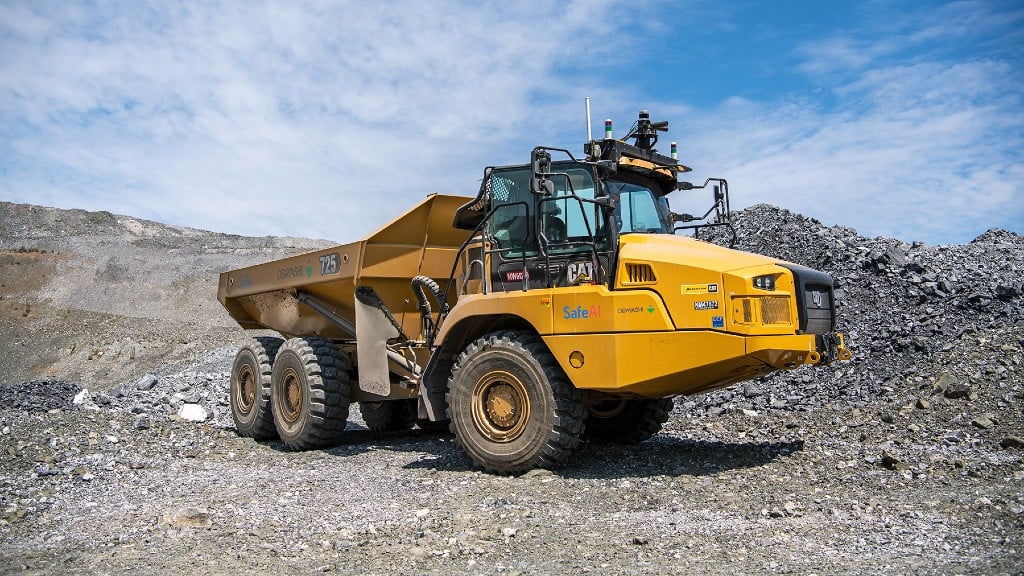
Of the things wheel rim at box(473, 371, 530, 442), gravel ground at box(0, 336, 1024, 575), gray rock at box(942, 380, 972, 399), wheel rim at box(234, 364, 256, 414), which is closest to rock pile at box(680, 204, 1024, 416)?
gray rock at box(942, 380, 972, 399)

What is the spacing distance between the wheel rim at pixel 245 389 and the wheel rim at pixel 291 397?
0.85 m

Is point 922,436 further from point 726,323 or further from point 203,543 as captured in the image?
point 203,543

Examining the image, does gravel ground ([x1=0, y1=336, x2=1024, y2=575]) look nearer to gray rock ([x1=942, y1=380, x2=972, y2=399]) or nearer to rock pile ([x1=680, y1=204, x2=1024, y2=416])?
gray rock ([x1=942, y1=380, x2=972, y2=399])

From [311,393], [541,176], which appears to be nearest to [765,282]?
[541,176]

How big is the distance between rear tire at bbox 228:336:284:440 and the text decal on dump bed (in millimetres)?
1503

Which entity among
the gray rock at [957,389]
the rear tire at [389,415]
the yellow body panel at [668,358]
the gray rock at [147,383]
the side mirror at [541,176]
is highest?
the side mirror at [541,176]

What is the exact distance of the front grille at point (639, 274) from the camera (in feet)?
19.5

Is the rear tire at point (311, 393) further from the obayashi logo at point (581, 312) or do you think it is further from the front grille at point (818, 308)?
the front grille at point (818, 308)

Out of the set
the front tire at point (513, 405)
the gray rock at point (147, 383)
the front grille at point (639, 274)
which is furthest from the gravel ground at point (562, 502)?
the gray rock at point (147, 383)

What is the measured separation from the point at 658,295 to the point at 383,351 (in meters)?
3.38

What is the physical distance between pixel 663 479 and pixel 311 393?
4.00 metres

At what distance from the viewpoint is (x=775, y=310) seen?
579 centimetres

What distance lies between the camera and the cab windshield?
655 cm

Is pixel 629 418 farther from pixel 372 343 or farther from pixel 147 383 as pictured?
pixel 147 383
